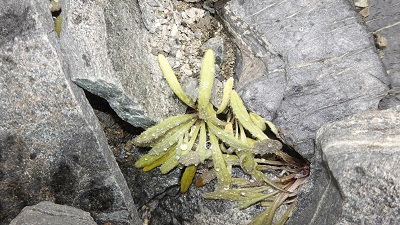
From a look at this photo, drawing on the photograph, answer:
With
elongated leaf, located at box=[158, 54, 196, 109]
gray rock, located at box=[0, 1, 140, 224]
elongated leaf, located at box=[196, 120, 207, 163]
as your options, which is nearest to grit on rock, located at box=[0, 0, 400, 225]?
gray rock, located at box=[0, 1, 140, 224]

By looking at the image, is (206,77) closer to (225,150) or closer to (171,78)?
(171,78)

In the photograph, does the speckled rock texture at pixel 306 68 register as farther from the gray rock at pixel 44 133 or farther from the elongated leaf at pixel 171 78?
the gray rock at pixel 44 133

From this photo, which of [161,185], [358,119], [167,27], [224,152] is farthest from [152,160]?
[358,119]

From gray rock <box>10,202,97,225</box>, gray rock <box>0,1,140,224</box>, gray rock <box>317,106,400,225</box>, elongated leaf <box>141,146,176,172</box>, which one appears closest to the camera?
gray rock <box>317,106,400,225</box>

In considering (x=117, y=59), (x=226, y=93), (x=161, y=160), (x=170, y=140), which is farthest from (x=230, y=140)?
(x=117, y=59)

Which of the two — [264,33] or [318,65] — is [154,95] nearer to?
[264,33]

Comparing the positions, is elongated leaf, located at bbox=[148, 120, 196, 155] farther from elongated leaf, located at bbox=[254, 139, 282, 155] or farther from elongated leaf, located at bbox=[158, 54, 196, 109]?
elongated leaf, located at bbox=[254, 139, 282, 155]

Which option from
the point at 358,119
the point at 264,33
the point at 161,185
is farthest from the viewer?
the point at 161,185
